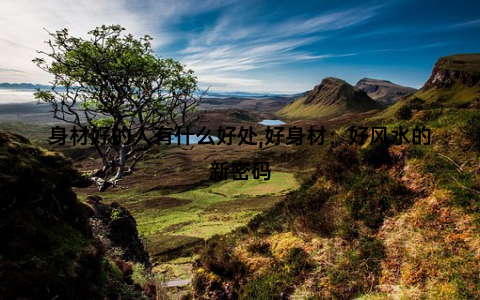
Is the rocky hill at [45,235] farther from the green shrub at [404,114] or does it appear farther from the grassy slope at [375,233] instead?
the green shrub at [404,114]

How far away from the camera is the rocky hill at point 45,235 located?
764 centimetres

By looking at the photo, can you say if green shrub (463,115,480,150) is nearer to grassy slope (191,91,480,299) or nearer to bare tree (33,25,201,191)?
grassy slope (191,91,480,299)

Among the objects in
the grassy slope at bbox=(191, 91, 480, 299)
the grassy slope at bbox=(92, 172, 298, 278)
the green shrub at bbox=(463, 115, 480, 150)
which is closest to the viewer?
the grassy slope at bbox=(191, 91, 480, 299)

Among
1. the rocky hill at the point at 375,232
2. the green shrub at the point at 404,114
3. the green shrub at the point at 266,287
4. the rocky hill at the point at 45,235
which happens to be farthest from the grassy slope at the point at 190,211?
the green shrub at the point at 404,114

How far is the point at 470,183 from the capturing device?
1109cm

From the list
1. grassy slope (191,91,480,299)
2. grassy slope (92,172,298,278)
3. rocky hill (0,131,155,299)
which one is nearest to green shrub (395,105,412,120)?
grassy slope (191,91,480,299)

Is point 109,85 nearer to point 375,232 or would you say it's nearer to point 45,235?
point 45,235

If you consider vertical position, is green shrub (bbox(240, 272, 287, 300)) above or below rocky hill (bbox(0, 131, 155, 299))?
below

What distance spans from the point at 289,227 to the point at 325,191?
3.12 metres

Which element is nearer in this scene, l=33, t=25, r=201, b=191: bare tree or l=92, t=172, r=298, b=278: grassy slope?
l=33, t=25, r=201, b=191: bare tree

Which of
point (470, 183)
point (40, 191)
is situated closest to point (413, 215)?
point (470, 183)

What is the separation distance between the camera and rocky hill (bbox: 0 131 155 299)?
764 cm

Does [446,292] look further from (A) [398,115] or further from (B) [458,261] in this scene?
(A) [398,115]

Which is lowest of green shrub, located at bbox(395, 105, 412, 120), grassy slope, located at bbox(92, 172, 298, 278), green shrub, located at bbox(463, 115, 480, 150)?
grassy slope, located at bbox(92, 172, 298, 278)
